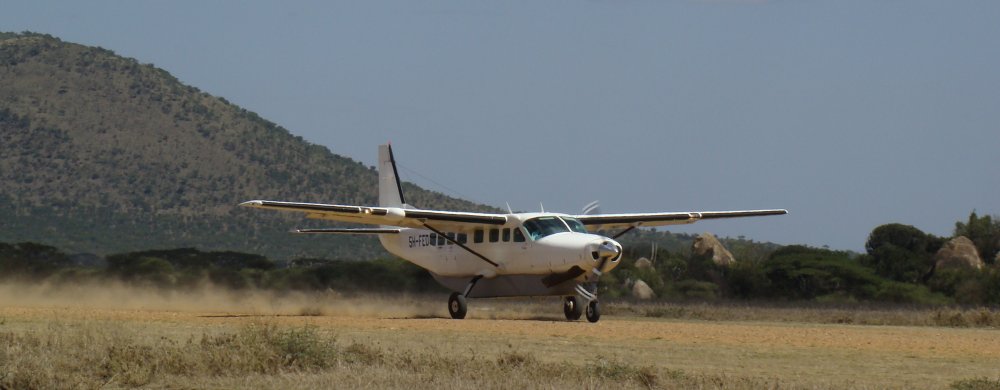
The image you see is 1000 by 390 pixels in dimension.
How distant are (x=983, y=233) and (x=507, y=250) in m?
42.1

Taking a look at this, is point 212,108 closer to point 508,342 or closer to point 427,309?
point 427,309

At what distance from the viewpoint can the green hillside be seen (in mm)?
96062

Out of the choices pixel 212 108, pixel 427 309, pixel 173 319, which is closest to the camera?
pixel 173 319

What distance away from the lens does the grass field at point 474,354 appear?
666 inches

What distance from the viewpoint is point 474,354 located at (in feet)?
66.4

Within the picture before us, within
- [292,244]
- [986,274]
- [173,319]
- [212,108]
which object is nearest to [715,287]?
[986,274]

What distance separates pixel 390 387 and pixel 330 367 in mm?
2510

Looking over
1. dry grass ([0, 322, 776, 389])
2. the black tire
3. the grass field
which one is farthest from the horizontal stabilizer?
dry grass ([0, 322, 776, 389])

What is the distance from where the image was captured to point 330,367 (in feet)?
60.1

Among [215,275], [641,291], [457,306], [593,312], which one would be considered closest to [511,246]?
[457,306]

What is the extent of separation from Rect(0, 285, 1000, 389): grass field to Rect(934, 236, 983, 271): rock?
2953 centimetres

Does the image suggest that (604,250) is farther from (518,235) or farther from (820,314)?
(820,314)

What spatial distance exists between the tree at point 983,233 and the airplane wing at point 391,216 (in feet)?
126

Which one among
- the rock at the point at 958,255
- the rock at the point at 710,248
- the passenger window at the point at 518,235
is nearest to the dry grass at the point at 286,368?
the passenger window at the point at 518,235
